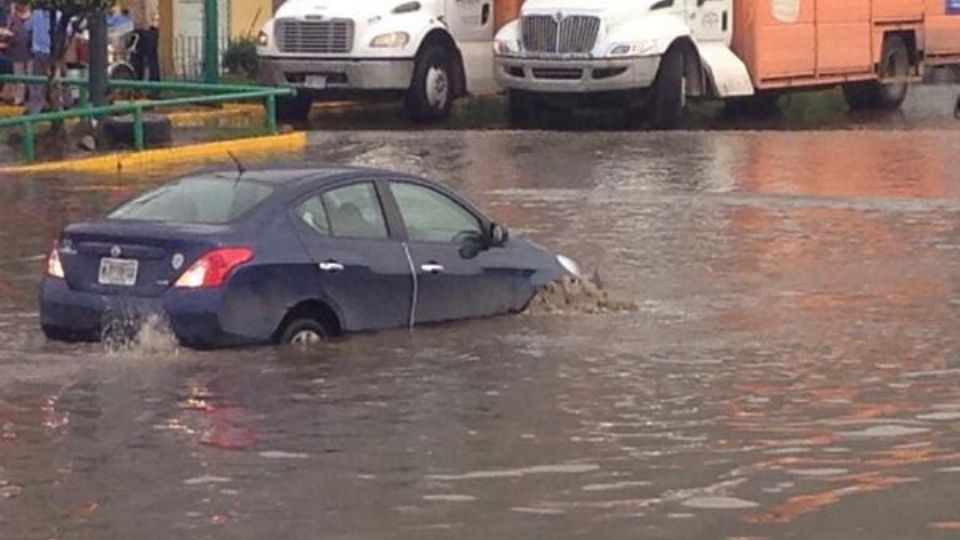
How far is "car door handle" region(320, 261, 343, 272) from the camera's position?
48.3 ft

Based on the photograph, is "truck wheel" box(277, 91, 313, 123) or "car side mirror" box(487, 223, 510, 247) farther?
"truck wheel" box(277, 91, 313, 123)

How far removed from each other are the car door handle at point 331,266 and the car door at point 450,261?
636 millimetres

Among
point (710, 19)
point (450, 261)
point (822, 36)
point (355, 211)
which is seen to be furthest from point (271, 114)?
point (355, 211)

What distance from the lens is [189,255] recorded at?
14.2 meters

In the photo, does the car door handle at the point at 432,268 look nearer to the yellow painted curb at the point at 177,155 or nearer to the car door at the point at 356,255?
the car door at the point at 356,255

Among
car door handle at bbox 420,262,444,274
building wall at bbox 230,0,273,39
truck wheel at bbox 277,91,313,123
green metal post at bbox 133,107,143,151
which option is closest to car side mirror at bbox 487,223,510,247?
car door handle at bbox 420,262,444,274

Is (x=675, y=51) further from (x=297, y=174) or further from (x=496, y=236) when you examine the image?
(x=297, y=174)

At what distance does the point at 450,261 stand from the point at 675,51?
61.1ft

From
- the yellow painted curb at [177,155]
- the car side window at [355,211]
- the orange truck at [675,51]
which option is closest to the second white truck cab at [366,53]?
the orange truck at [675,51]

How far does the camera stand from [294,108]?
35.6 m

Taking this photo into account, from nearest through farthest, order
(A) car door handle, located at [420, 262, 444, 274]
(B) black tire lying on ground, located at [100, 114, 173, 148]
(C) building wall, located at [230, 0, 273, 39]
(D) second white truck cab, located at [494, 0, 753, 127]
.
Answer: (A) car door handle, located at [420, 262, 444, 274], (B) black tire lying on ground, located at [100, 114, 173, 148], (D) second white truck cab, located at [494, 0, 753, 127], (C) building wall, located at [230, 0, 273, 39]

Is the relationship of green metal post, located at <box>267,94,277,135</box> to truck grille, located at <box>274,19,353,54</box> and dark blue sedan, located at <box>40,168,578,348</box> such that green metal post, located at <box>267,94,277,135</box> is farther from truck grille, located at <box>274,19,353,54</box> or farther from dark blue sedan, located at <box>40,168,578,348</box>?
dark blue sedan, located at <box>40,168,578,348</box>

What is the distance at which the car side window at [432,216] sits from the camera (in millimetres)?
15523

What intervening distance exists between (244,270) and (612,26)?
19780 mm
